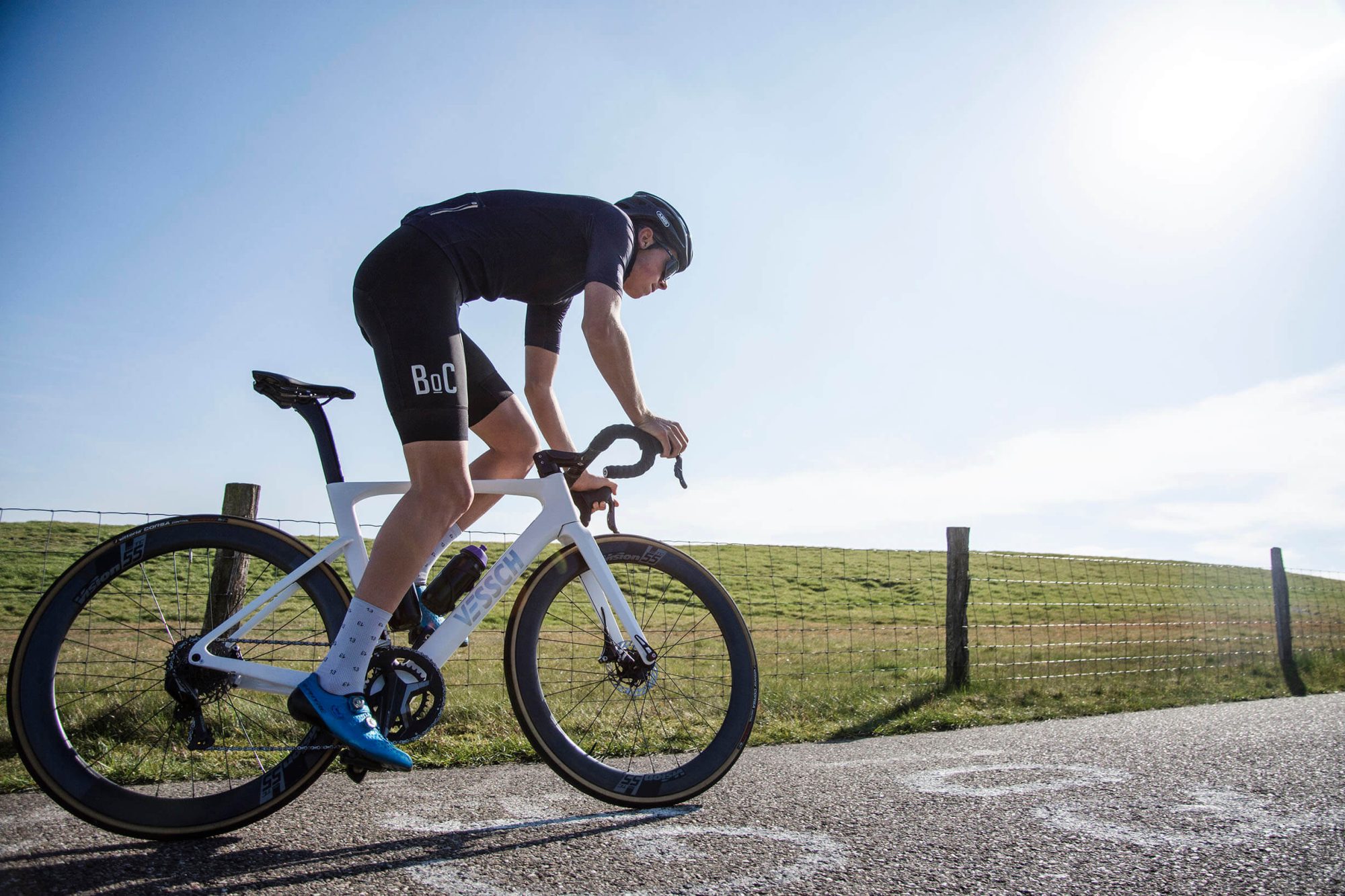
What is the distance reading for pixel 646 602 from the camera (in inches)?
134

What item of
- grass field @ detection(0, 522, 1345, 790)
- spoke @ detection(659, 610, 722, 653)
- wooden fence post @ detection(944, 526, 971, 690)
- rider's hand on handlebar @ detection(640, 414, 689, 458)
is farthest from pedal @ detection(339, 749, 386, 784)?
wooden fence post @ detection(944, 526, 971, 690)

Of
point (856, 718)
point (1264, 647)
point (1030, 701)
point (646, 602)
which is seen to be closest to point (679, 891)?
point (646, 602)

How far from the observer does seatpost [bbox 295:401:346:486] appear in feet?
9.09

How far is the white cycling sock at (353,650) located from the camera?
2.41m

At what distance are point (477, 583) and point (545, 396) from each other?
90 centimetres

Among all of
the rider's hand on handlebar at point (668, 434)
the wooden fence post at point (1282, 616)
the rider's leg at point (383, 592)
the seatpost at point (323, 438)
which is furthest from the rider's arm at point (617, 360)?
the wooden fence post at point (1282, 616)

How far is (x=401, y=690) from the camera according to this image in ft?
8.22

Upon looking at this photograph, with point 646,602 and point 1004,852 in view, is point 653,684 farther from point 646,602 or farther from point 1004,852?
point 1004,852

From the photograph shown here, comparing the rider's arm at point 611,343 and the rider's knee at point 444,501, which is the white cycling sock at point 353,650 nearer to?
the rider's knee at point 444,501

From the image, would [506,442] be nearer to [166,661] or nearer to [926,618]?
[166,661]

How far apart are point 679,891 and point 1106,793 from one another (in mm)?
1784

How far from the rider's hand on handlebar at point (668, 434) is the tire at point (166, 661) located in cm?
111

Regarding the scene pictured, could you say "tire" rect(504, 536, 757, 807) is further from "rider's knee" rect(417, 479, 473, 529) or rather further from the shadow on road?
"rider's knee" rect(417, 479, 473, 529)

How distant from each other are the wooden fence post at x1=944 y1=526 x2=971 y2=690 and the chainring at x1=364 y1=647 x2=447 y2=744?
226 inches
